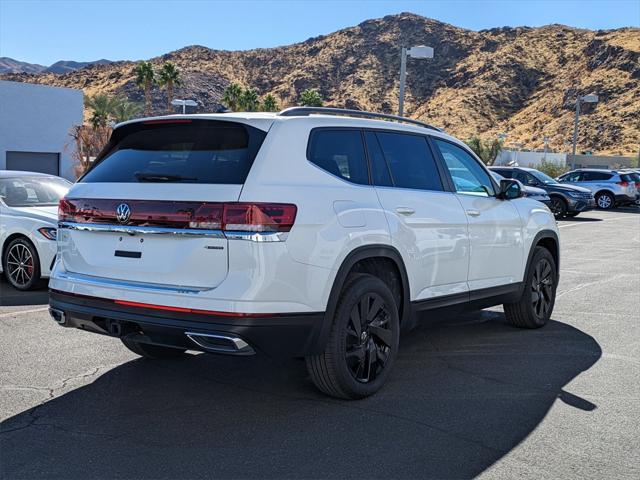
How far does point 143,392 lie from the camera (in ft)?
17.0

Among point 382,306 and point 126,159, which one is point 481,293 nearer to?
point 382,306

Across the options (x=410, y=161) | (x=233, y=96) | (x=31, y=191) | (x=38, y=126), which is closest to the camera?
(x=410, y=161)

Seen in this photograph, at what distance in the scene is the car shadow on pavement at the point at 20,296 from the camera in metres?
8.30

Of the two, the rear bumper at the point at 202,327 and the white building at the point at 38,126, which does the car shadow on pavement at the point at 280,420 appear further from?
the white building at the point at 38,126

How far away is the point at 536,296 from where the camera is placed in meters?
7.48

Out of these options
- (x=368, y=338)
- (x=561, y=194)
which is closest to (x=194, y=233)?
(x=368, y=338)

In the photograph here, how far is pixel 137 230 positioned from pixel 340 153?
1.44m

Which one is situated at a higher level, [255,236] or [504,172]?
[255,236]

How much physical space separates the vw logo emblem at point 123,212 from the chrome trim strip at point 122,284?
1.25ft

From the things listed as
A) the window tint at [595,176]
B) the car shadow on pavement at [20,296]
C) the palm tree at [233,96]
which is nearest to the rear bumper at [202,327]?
the car shadow on pavement at [20,296]

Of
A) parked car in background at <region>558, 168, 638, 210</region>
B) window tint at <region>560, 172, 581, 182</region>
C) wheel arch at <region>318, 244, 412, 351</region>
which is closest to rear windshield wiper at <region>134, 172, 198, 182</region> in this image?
wheel arch at <region>318, 244, 412, 351</region>

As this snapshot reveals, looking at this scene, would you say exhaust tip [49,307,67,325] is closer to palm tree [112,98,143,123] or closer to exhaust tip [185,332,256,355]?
exhaust tip [185,332,256,355]

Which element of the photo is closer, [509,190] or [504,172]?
[509,190]

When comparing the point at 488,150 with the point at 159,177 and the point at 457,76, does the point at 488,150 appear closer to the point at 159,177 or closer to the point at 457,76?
the point at 457,76
